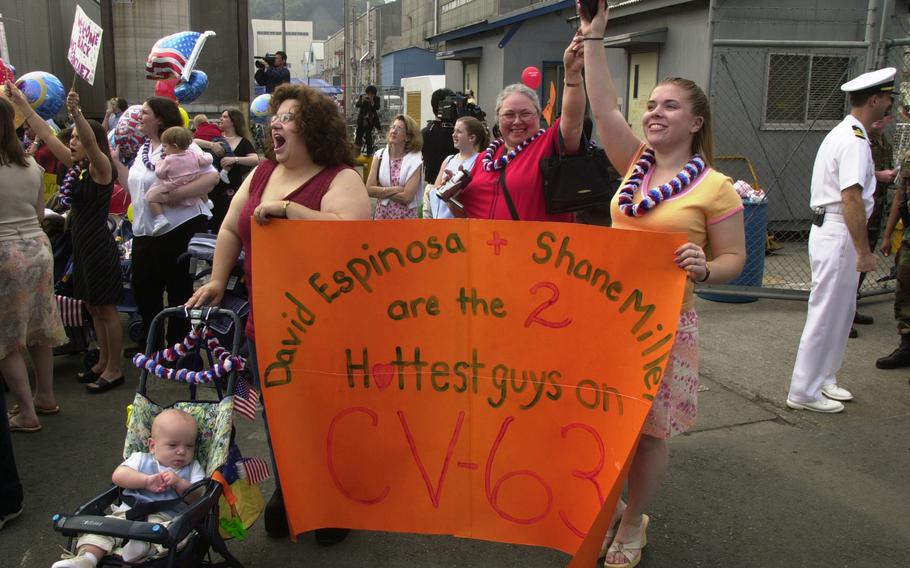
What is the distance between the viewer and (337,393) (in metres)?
3.08

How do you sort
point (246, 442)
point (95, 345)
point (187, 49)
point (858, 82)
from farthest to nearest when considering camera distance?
1. point (187, 49)
2. point (95, 345)
3. point (858, 82)
4. point (246, 442)

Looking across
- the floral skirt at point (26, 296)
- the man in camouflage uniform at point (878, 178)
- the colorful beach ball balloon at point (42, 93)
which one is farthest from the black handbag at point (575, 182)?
the colorful beach ball balloon at point (42, 93)

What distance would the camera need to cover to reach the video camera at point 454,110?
32.1 feet

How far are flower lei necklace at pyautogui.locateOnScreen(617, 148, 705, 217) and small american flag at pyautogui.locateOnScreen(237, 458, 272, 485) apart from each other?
1.69 metres

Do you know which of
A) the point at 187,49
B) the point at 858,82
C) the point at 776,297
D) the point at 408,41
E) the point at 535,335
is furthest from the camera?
the point at 408,41

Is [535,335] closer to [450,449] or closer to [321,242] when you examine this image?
[450,449]

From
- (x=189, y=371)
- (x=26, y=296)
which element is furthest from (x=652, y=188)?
(x=26, y=296)

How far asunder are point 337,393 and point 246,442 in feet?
5.66

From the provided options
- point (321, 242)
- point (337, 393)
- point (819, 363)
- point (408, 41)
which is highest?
point (408, 41)

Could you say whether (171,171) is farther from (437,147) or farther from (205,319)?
(437,147)

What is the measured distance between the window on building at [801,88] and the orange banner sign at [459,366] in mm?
9196

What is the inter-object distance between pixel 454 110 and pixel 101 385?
19.2ft

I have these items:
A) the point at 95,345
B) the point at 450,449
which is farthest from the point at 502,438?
the point at 95,345

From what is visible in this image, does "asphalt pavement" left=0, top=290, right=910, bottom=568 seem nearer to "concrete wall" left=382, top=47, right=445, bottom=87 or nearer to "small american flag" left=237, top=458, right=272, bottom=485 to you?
"small american flag" left=237, top=458, right=272, bottom=485
